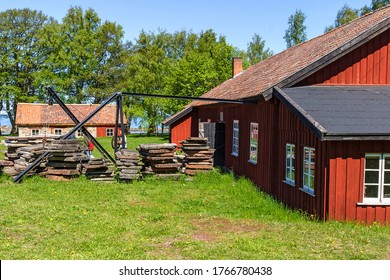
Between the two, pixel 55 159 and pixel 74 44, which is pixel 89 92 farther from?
pixel 55 159

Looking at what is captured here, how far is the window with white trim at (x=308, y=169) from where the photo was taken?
11172 millimetres

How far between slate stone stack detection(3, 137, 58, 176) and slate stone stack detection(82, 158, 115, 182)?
195cm

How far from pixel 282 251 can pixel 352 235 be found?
2230mm

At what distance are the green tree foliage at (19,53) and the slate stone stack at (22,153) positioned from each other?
40.1 metres

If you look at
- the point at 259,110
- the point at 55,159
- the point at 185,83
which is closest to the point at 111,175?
the point at 55,159

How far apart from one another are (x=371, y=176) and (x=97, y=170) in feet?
34.9

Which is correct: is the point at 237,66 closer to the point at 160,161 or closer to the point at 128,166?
the point at 160,161

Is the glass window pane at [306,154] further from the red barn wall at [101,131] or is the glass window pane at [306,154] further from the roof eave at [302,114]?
the red barn wall at [101,131]

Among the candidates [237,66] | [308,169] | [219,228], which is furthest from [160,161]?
[237,66]

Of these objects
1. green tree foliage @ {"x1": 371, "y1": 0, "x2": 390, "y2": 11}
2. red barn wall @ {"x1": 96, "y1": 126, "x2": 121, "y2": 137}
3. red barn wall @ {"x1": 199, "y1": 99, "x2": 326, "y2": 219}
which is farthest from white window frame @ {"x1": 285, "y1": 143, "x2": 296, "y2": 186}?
green tree foliage @ {"x1": 371, "y1": 0, "x2": 390, "y2": 11}

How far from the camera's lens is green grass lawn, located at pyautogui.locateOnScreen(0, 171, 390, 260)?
26.5 feet

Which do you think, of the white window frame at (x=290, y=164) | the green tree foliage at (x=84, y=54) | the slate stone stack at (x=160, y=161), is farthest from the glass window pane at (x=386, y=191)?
the green tree foliage at (x=84, y=54)

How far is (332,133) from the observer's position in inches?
389

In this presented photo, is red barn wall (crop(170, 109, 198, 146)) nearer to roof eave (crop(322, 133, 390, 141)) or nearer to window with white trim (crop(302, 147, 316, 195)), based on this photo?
window with white trim (crop(302, 147, 316, 195))
